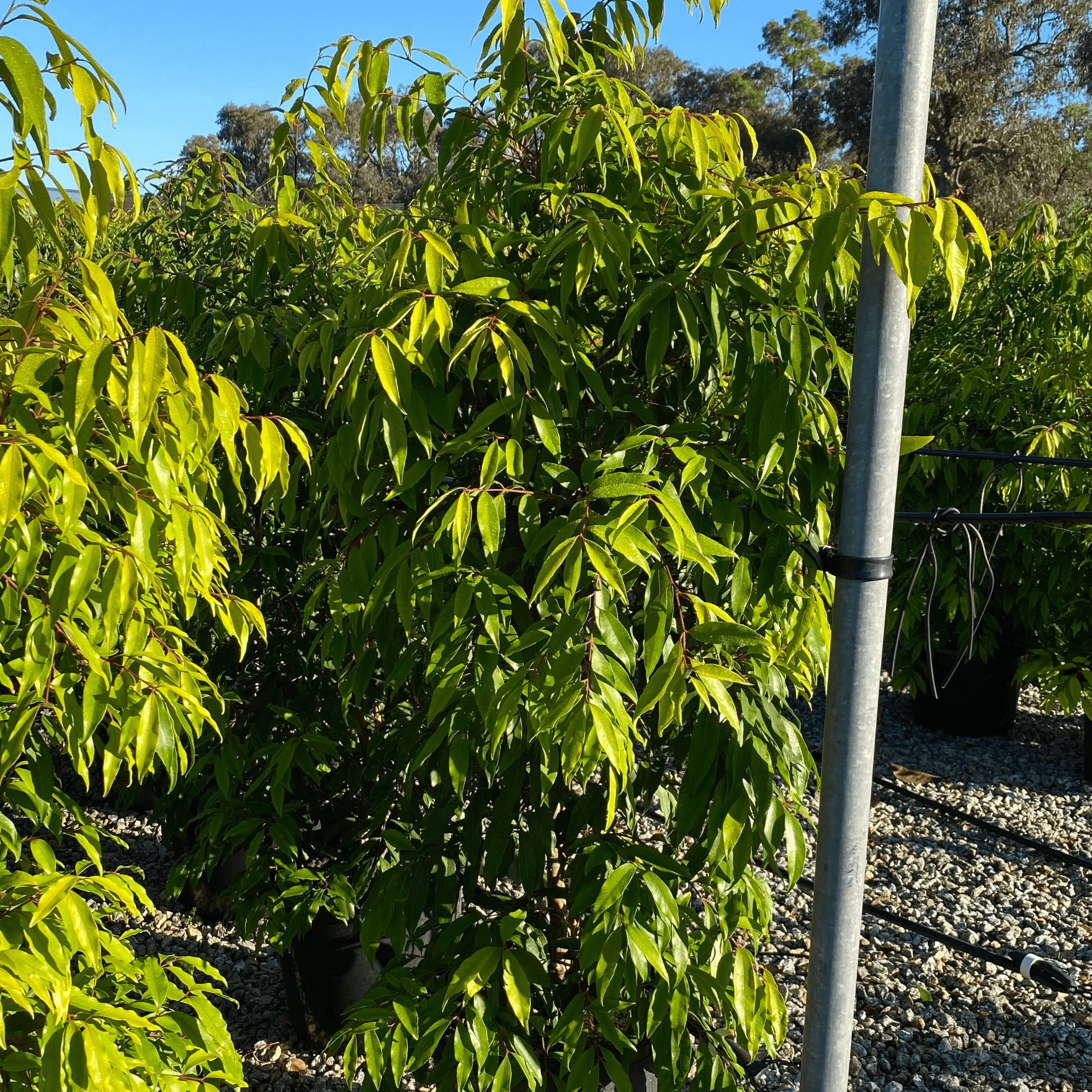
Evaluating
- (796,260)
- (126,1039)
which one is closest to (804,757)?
(796,260)

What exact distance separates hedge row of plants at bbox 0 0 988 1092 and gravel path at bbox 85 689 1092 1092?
1.19m

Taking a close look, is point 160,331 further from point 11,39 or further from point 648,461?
point 648,461

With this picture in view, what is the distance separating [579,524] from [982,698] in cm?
451

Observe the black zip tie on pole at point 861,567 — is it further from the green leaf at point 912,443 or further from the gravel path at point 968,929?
the gravel path at point 968,929

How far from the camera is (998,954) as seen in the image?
3.23m

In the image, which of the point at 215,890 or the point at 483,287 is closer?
the point at 483,287

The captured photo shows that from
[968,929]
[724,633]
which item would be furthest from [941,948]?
[724,633]

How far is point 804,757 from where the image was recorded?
1.50 meters

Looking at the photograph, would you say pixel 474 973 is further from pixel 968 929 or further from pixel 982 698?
pixel 982 698

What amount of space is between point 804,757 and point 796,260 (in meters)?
0.72

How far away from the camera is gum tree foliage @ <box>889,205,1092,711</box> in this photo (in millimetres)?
4477

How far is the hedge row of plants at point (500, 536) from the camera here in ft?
3.88

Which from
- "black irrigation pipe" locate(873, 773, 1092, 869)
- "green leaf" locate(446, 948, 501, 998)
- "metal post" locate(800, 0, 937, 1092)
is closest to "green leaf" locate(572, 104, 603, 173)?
"metal post" locate(800, 0, 937, 1092)

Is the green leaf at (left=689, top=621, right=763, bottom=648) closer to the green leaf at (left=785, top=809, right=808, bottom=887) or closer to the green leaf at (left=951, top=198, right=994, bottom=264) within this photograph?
the green leaf at (left=785, top=809, right=808, bottom=887)
